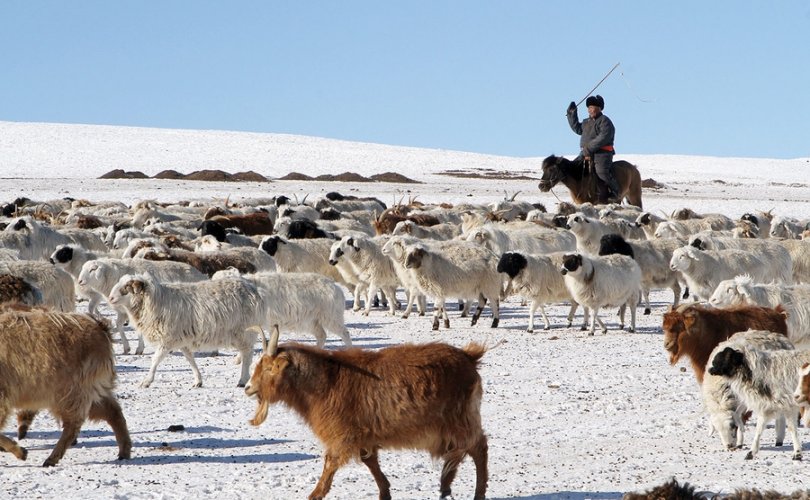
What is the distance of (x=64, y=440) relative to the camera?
799 cm

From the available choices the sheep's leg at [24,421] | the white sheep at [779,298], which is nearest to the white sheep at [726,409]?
the white sheep at [779,298]

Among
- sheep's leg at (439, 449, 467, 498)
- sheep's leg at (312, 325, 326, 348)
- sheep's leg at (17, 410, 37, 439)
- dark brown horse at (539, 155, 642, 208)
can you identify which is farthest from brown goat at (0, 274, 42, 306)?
dark brown horse at (539, 155, 642, 208)

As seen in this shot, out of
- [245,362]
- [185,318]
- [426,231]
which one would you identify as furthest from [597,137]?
[185,318]

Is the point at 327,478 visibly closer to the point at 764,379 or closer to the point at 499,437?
the point at 499,437

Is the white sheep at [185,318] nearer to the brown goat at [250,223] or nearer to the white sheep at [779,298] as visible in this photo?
the white sheep at [779,298]

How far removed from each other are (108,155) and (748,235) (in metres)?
57.7

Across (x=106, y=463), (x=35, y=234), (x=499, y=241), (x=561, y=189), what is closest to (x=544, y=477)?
(x=106, y=463)

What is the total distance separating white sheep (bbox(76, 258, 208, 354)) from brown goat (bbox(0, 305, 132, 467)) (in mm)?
5282

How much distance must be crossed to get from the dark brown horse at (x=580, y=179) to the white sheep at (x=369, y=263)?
8494 millimetres

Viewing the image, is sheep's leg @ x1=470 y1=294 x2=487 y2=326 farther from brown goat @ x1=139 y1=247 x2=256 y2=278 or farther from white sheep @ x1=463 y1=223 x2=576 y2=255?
brown goat @ x1=139 y1=247 x2=256 y2=278

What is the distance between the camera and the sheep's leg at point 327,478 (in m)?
6.75

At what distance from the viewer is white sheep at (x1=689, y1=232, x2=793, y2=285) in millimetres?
17281

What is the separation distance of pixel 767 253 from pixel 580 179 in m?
9.58

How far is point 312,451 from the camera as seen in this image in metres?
8.56
